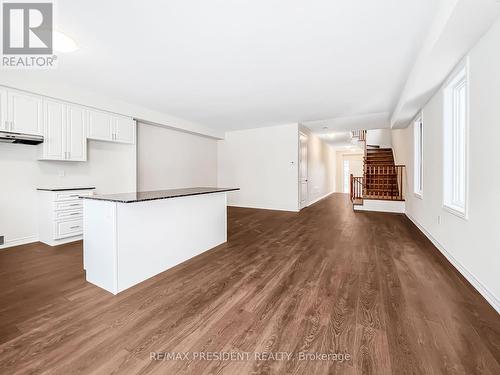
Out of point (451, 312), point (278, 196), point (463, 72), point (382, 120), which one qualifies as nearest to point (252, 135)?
point (278, 196)

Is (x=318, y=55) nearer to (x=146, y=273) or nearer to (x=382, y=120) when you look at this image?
(x=146, y=273)

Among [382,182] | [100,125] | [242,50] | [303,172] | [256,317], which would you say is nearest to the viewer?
[256,317]

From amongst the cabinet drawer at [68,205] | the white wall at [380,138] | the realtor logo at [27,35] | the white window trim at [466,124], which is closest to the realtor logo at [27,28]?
the realtor logo at [27,35]

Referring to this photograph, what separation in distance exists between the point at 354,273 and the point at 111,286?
2.61 metres

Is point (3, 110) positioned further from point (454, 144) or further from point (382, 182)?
point (382, 182)

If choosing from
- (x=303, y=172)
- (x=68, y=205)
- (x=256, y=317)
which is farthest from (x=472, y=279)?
(x=68, y=205)

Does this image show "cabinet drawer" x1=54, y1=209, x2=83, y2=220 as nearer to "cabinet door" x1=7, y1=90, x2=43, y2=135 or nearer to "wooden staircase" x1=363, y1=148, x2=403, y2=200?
"cabinet door" x1=7, y1=90, x2=43, y2=135

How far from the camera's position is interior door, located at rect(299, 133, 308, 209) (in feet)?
23.2

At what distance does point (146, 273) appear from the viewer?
8.02 feet

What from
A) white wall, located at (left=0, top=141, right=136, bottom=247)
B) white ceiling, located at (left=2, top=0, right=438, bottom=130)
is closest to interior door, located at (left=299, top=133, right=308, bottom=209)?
white ceiling, located at (left=2, top=0, right=438, bottom=130)

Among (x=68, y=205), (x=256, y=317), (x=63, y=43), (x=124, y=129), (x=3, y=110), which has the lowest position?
(x=256, y=317)

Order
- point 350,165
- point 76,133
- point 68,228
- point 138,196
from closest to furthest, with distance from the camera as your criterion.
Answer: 1. point 138,196
2. point 68,228
3. point 76,133
4. point 350,165

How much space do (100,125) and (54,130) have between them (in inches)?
30.2

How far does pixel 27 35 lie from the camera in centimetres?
255
